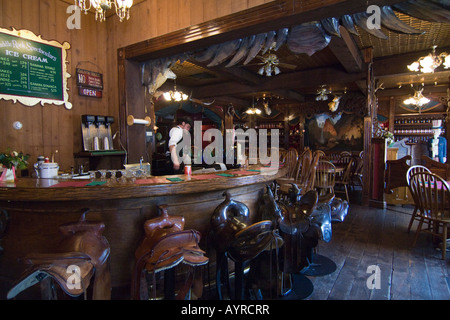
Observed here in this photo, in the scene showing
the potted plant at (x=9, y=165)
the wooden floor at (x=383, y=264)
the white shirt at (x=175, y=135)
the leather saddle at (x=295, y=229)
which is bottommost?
the wooden floor at (x=383, y=264)

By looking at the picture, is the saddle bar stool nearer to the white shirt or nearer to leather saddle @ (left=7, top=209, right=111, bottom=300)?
leather saddle @ (left=7, top=209, right=111, bottom=300)

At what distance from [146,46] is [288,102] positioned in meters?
8.65

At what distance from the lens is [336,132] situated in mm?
10750

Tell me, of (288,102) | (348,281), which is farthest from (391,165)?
(288,102)

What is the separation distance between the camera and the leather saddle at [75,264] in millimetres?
1382

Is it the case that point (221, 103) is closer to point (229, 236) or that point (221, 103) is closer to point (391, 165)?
point (391, 165)

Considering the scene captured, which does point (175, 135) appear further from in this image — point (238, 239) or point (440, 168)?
point (440, 168)

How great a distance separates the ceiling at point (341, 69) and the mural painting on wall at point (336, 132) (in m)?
1.26

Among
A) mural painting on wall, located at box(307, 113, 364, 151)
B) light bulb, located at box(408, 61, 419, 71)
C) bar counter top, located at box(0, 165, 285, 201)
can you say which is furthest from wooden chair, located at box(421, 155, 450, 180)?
mural painting on wall, located at box(307, 113, 364, 151)

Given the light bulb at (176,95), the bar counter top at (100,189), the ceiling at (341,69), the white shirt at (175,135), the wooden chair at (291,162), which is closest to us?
the bar counter top at (100,189)

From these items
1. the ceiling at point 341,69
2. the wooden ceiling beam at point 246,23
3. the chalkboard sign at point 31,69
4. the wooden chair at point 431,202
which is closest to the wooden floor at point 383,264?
the wooden chair at point 431,202

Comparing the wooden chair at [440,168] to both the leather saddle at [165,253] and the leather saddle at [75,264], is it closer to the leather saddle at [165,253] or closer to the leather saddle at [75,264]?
the leather saddle at [165,253]

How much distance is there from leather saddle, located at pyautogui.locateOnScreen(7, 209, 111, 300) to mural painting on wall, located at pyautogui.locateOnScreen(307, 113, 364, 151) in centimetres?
1046

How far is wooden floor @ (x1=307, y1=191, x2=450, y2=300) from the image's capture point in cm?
233
